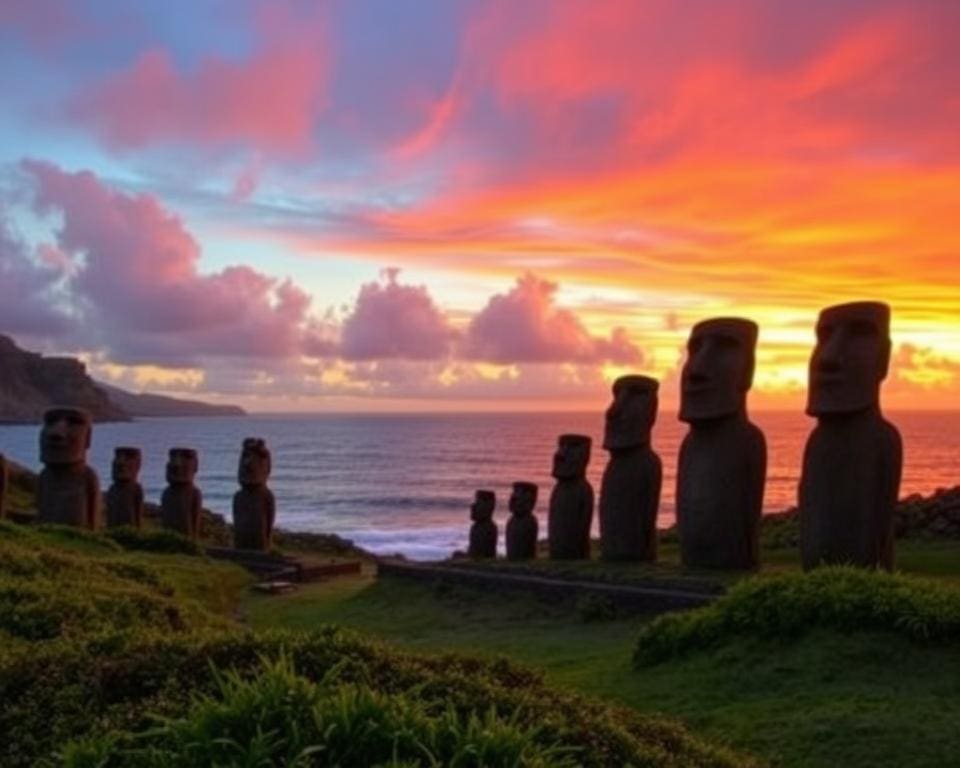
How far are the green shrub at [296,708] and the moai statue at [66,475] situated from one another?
17.0 m

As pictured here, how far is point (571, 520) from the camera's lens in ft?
64.0

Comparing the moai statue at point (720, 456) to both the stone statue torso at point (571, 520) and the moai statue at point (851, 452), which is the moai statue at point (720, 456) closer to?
the moai statue at point (851, 452)

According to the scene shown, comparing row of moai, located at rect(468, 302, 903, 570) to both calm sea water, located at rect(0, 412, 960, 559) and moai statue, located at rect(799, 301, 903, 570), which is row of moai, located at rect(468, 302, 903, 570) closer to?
moai statue, located at rect(799, 301, 903, 570)

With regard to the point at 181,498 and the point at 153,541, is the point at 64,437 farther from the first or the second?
the point at 181,498

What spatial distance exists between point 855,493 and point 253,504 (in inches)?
548

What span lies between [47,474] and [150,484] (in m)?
71.1

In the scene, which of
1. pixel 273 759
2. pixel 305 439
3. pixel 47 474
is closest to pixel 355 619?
pixel 47 474

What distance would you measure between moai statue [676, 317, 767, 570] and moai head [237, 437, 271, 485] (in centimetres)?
1075

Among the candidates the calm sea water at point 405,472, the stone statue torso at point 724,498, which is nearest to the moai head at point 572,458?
the stone statue torso at point 724,498

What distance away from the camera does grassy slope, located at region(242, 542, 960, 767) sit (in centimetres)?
730

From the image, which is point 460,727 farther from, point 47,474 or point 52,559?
point 47,474

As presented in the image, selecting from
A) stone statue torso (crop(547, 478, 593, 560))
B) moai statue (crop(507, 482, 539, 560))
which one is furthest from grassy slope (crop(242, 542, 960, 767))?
moai statue (crop(507, 482, 539, 560))

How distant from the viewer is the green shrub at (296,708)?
→ 14.5ft

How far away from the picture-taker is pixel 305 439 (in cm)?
16400
